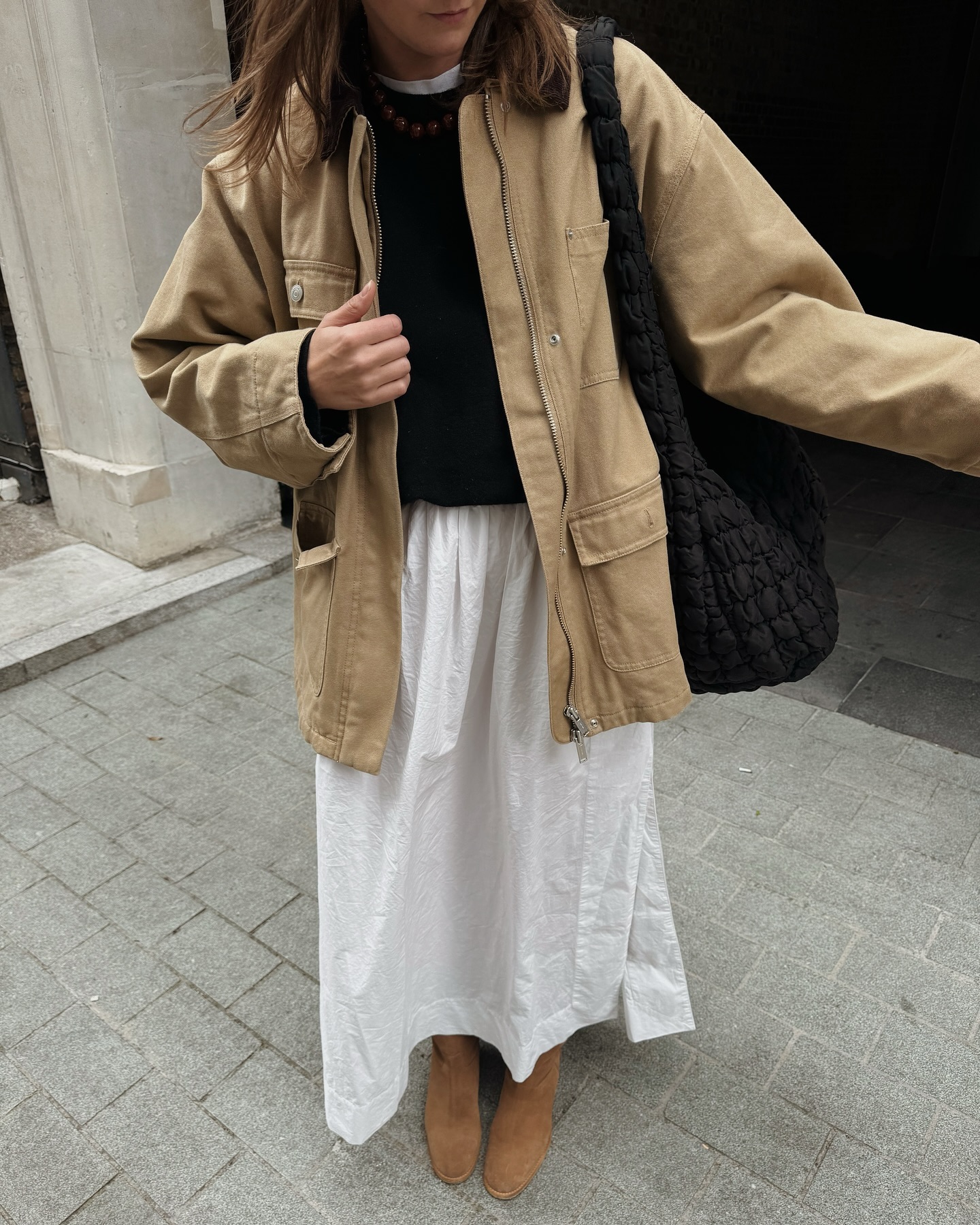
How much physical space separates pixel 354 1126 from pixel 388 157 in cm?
174

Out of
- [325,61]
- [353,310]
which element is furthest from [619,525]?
[325,61]

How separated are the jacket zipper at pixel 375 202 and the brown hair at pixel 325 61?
7cm

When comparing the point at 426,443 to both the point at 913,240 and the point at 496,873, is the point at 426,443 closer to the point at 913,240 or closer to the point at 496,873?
the point at 496,873

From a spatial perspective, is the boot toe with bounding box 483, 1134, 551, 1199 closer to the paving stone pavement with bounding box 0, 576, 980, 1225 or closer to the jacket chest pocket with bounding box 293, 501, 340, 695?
the paving stone pavement with bounding box 0, 576, 980, 1225

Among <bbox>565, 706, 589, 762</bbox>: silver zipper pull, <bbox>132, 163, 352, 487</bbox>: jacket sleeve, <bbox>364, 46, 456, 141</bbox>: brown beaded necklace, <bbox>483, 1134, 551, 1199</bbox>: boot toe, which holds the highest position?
<bbox>364, 46, 456, 141</bbox>: brown beaded necklace

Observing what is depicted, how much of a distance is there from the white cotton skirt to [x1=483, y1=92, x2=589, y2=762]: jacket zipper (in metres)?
0.12

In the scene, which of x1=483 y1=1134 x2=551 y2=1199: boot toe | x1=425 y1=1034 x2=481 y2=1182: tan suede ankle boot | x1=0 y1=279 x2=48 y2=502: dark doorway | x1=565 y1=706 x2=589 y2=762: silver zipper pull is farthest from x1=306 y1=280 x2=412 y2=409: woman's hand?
x1=0 y1=279 x2=48 y2=502: dark doorway

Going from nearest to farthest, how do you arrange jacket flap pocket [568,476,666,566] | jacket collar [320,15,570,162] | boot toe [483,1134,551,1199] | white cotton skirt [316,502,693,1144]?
1. jacket collar [320,15,570,162]
2. jacket flap pocket [568,476,666,566]
3. white cotton skirt [316,502,693,1144]
4. boot toe [483,1134,551,1199]

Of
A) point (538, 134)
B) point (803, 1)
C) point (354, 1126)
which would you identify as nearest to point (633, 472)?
point (538, 134)

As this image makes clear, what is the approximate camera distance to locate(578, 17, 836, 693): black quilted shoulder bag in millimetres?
1314

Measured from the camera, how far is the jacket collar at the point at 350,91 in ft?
4.19

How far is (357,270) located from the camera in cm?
136

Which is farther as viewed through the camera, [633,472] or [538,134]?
[633,472]

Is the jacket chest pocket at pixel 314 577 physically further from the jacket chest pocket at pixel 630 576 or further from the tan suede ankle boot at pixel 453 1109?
the tan suede ankle boot at pixel 453 1109
